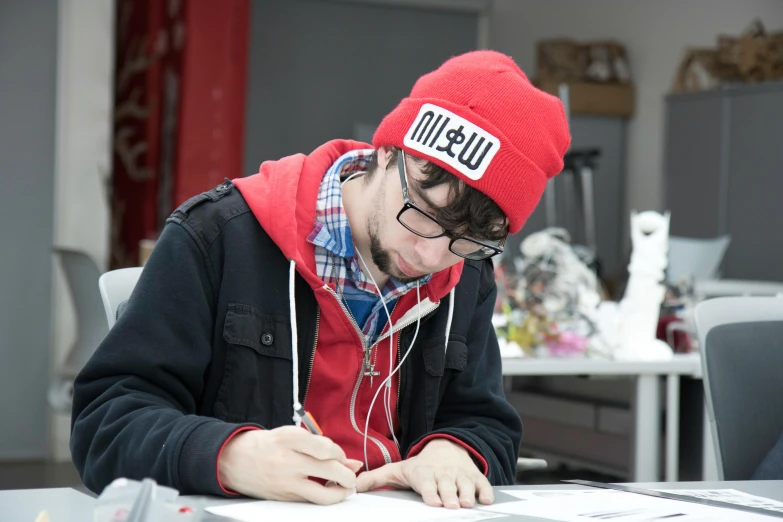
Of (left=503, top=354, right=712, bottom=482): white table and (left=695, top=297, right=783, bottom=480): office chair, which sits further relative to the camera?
(left=503, top=354, right=712, bottom=482): white table

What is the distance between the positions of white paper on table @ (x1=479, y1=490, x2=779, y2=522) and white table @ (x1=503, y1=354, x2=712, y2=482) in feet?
4.64

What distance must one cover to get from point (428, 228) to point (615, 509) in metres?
0.41

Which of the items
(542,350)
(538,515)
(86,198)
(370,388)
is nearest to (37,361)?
(86,198)

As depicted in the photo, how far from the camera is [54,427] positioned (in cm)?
446

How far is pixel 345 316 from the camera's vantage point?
133cm

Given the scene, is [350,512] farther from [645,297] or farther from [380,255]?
[645,297]

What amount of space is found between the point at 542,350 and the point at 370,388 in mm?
1295

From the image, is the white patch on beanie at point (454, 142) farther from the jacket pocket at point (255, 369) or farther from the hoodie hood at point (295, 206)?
the jacket pocket at point (255, 369)

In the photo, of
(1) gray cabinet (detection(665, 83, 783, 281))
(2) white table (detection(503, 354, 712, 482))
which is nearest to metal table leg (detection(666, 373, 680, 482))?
(2) white table (detection(503, 354, 712, 482))

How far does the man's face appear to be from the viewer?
1.23 m

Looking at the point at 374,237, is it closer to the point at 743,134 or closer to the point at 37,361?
the point at 37,361

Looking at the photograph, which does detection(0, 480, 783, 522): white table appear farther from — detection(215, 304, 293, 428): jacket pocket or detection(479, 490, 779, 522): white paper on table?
detection(215, 304, 293, 428): jacket pocket

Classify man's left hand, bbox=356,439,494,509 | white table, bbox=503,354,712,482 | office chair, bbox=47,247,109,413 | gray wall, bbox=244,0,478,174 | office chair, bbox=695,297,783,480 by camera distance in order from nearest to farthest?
man's left hand, bbox=356,439,494,509
office chair, bbox=695,297,783,480
white table, bbox=503,354,712,482
office chair, bbox=47,247,109,413
gray wall, bbox=244,0,478,174

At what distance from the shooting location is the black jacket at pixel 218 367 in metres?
1.11
